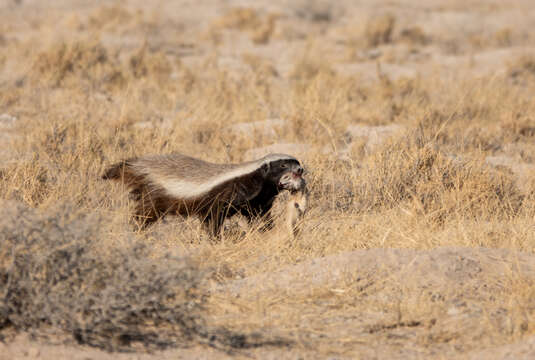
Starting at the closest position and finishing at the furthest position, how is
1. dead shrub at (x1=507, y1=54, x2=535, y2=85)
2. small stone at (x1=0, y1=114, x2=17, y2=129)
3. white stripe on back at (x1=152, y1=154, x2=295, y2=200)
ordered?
white stripe on back at (x1=152, y1=154, x2=295, y2=200), small stone at (x1=0, y1=114, x2=17, y2=129), dead shrub at (x1=507, y1=54, x2=535, y2=85)

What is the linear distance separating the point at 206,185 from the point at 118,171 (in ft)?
2.76

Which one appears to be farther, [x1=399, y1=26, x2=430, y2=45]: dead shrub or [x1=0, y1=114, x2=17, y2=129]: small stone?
[x1=399, y1=26, x2=430, y2=45]: dead shrub

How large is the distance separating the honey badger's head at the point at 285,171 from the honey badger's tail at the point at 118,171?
1.14 meters

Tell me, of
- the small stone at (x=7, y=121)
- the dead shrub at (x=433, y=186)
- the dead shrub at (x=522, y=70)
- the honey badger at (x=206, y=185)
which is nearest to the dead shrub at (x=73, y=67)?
the small stone at (x=7, y=121)

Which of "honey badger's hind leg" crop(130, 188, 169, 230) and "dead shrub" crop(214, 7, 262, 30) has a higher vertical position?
"dead shrub" crop(214, 7, 262, 30)

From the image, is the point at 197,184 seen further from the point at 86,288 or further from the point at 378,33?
the point at 378,33

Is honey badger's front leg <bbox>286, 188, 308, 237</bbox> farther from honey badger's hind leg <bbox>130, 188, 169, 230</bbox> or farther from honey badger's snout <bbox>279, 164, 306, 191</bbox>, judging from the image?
honey badger's hind leg <bbox>130, 188, 169, 230</bbox>

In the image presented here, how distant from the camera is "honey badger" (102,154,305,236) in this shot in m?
5.48

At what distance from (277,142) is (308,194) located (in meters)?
1.95

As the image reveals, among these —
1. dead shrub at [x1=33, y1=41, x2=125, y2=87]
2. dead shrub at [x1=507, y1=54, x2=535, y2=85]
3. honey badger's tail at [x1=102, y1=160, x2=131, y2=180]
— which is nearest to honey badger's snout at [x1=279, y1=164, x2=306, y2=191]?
honey badger's tail at [x1=102, y1=160, x2=131, y2=180]

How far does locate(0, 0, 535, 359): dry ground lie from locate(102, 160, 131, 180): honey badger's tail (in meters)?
0.18

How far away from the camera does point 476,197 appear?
20.3 ft

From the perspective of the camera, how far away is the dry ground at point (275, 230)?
373 centimetres

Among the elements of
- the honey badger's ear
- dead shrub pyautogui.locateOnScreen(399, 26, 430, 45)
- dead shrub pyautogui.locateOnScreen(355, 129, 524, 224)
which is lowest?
dead shrub pyautogui.locateOnScreen(355, 129, 524, 224)
